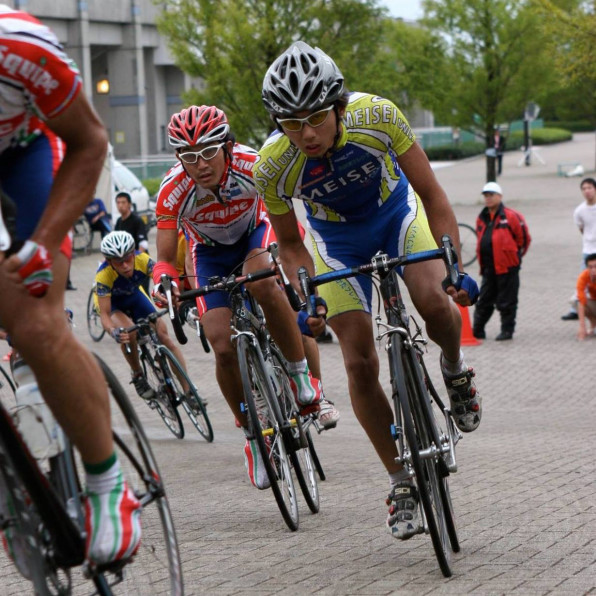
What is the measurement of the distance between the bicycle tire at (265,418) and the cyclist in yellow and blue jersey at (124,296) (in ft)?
15.7

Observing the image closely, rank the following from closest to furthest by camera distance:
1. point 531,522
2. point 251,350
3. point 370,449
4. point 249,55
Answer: point 531,522 → point 251,350 → point 370,449 → point 249,55

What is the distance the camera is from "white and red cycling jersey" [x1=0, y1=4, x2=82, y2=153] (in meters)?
3.43

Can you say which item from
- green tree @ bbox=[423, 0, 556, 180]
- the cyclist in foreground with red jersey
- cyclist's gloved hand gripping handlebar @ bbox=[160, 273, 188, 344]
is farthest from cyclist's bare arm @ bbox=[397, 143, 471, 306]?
green tree @ bbox=[423, 0, 556, 180]

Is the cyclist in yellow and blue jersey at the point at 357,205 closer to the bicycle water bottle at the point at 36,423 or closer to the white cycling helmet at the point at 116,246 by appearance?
the bicycle water bottle at the point at 36,423

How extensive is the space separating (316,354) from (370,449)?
2.56 meters

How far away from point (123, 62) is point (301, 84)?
5172 cm

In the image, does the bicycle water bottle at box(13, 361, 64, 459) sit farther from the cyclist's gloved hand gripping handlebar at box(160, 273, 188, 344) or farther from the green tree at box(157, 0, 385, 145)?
the green tree at box(157, 0, 385, 145)

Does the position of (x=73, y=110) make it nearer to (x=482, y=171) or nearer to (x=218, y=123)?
(x=218, y=123)

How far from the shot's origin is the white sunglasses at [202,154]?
299 inches

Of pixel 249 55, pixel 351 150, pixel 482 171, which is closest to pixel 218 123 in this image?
pixel 351 150

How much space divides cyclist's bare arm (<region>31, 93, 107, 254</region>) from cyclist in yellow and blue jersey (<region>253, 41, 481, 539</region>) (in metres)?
2.12

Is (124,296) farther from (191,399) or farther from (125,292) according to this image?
(191,399)

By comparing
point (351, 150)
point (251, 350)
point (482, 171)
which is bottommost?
point (482, 171)

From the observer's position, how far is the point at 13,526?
3.82 meters
